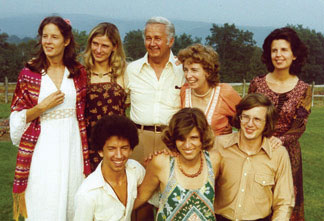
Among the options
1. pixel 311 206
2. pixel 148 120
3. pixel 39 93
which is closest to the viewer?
pixel 39 93

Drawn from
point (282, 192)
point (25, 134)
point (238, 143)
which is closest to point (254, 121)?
point (238, 143)

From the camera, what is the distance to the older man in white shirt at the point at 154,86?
4035 millimetres

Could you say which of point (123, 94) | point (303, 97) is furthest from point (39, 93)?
point (303, 97)

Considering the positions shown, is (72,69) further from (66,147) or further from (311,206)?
(311,206)

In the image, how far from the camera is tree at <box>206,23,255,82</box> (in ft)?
142

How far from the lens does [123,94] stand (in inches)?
155

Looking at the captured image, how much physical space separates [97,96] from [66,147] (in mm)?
619

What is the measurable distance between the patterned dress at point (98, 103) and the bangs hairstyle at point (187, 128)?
82cm

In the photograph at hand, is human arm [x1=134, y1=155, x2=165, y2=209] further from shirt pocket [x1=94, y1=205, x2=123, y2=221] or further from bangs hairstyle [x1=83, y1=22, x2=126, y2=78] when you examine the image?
bangs hairstyle [x1=83, y1=22, x2=126, y2=78]

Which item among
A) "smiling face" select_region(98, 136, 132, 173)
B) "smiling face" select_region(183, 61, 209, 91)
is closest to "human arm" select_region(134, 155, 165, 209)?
"smiling face" select_region(98, 136, 132, 173)

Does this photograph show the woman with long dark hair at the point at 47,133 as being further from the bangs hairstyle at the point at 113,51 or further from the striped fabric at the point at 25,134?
the bangs hairstyle at the point at 113,51

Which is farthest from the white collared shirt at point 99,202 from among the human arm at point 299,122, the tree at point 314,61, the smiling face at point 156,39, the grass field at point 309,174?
the tree at point 314,61

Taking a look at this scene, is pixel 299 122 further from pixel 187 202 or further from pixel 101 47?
pixel 101 47

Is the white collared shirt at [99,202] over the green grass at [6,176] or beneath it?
over
